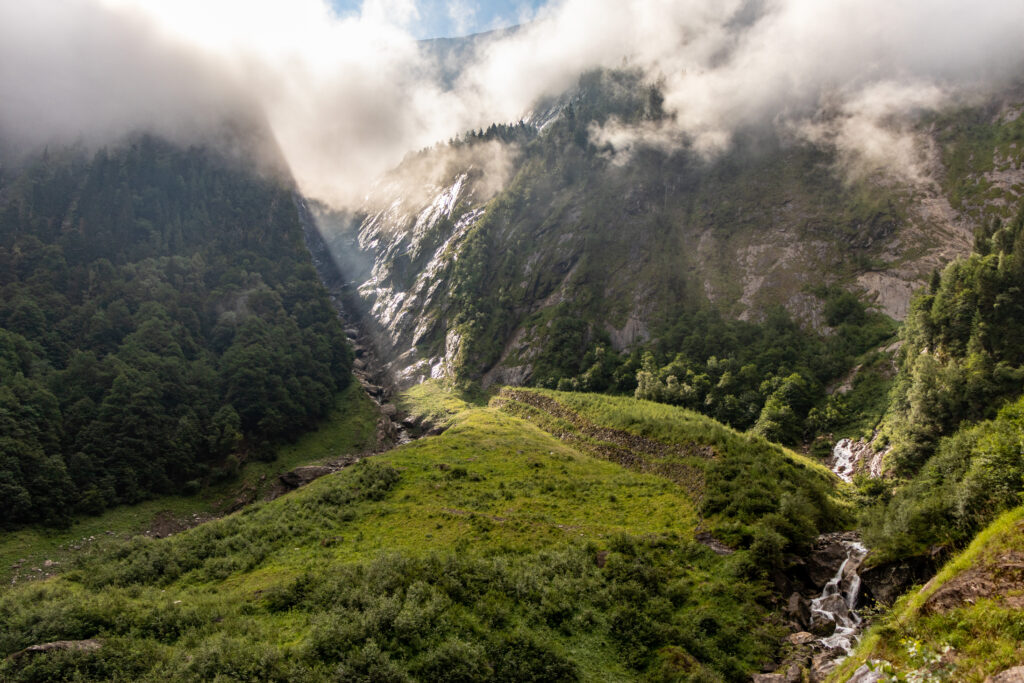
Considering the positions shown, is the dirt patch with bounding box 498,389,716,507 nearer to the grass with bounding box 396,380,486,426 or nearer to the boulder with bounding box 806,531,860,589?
the boulder with bounding box 806,531,860,589

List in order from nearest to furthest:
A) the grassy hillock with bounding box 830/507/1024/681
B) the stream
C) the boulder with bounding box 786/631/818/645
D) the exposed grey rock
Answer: the grassy hillock with bounding box 830/507/1024/681
the exposed grey rock
the boulder with bounding box 786/631/818/645
the stream

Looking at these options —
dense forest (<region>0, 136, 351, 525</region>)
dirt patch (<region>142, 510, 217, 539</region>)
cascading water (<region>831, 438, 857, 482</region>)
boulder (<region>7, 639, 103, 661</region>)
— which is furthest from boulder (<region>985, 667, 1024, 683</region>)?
dense forest (<region>0, 136, 351, 525</region>)

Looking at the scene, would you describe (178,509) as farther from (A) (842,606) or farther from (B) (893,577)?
(B) (893,577)

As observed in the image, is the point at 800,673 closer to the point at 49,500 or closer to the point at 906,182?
the point at 49,500

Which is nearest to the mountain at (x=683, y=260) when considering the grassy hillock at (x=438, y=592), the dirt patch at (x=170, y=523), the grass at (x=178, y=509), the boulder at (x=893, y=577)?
the grass at (x=178, y=509)

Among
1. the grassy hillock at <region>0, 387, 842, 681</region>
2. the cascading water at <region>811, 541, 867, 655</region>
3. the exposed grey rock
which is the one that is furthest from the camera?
the cascading water at <region>811, 541, 867, 655</region>

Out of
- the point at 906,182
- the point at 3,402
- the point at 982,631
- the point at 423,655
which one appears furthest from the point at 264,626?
the point at 906,182

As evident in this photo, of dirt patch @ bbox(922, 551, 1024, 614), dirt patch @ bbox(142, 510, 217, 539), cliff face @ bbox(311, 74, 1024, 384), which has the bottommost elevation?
dirt patch @ bbox(142, 510, 217, 539)

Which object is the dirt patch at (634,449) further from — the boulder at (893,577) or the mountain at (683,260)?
the mountain at (683,260)
